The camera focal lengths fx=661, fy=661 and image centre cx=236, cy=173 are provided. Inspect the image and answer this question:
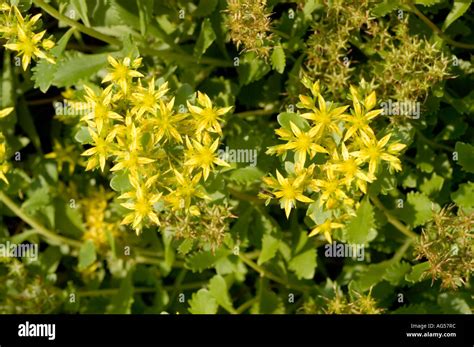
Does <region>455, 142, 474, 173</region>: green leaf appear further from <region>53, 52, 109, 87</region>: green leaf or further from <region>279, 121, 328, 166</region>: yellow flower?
<region>53, 52, 109, 87</region>: green leaf

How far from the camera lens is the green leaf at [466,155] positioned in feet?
9.29

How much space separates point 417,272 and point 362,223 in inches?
12.8

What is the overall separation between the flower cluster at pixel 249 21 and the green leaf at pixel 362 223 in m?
0.82

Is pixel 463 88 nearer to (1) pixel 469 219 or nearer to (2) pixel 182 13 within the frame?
(1) pixel 469 219

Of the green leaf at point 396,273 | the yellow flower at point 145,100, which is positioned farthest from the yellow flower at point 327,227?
the yellow flower at point 145,100

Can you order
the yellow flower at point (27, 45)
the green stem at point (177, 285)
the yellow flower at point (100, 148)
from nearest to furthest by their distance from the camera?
the yellow flower at point (100, 148) < the yellow flower at point (27, 45) < the green stem at point (177, 285)

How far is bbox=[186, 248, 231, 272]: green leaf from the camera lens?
3.14 m

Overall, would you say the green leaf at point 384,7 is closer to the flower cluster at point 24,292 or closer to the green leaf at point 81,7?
the green leaf at point 81,7

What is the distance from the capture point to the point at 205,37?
2.97 metres

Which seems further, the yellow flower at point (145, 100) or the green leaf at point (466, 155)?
the green leaf at point (466, 155)

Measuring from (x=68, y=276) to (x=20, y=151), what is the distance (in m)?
0.76

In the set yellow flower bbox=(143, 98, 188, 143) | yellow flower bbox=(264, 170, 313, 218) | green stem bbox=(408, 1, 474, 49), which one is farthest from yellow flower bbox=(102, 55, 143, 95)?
green stem bbox=(408, 1, 474, 49)
